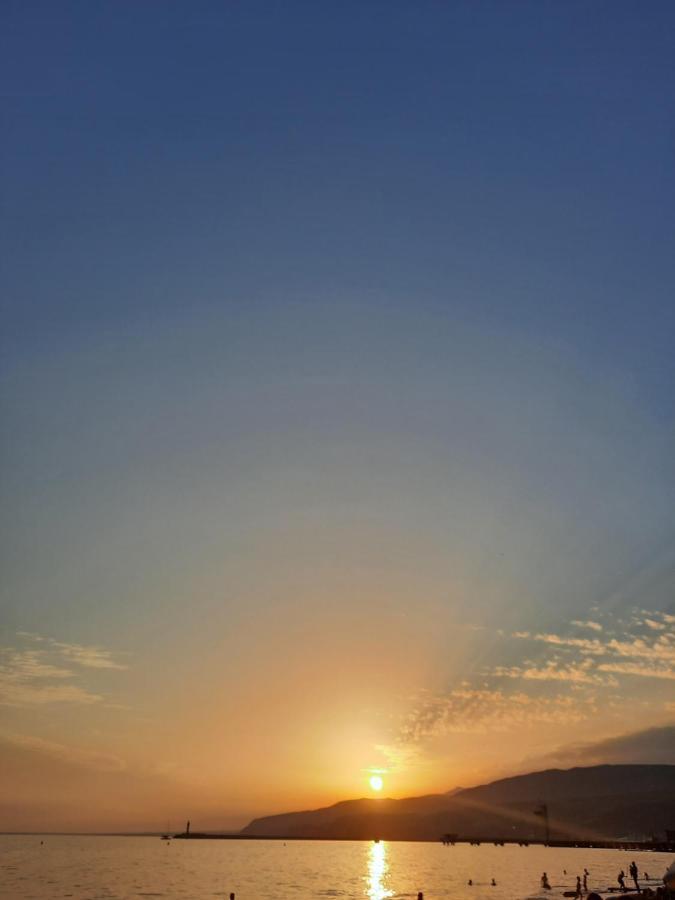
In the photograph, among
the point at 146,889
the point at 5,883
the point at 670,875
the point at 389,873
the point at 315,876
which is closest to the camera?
the point at 670,875

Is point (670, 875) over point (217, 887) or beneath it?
over

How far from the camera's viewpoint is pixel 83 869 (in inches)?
6348

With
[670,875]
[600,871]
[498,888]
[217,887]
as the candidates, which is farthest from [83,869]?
[670,875]

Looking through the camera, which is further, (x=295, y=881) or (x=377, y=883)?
(x=295, y=881)

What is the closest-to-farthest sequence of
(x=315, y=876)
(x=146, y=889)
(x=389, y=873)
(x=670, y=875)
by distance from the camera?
(x=670, y=875)
(x=146, y=889)
(x=315, y=876)
(x=389, y=873)

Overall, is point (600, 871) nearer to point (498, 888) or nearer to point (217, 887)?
point (498, 888)

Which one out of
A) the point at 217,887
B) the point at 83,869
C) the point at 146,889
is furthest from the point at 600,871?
the point at 83,869

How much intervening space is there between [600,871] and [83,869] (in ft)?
353

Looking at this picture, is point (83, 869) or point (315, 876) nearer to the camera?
point (315, 876)

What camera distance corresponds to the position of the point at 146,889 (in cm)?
11419

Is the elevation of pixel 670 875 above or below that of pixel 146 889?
above

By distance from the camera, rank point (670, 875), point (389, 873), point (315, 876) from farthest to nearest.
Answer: point (389, 873)
point (315, 876)
point (670, 875)

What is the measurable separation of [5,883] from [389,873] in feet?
251

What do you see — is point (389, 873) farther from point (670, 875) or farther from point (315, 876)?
point (670, 875)
